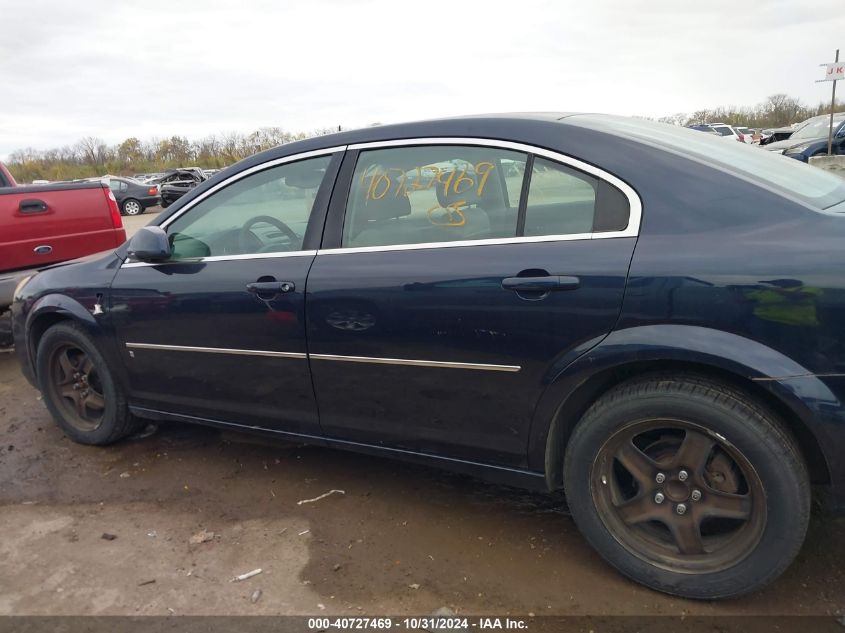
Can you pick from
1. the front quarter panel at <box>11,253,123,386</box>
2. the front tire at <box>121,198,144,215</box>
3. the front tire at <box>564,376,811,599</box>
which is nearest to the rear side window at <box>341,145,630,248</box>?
the front tire at <box>564,376,811,599</box>

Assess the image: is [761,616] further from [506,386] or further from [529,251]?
[529,251]

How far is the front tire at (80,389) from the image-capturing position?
145 inches

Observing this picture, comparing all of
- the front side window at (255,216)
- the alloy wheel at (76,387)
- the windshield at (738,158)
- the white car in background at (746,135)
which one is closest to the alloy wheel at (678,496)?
the windshield at (738,158)

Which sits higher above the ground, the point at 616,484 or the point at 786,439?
the point at 786,439

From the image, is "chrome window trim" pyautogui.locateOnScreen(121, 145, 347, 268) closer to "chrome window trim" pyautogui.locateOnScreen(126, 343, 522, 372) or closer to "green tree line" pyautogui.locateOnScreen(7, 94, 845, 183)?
"chrome window trim" pyautogui.locateOnScreen(126, 343, 522, 372)

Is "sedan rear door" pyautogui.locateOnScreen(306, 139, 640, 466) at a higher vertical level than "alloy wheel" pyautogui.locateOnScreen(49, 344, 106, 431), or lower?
higher

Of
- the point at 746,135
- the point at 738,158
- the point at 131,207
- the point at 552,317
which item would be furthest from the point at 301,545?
the point at 746,135

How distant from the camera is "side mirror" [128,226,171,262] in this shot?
3.20 metres

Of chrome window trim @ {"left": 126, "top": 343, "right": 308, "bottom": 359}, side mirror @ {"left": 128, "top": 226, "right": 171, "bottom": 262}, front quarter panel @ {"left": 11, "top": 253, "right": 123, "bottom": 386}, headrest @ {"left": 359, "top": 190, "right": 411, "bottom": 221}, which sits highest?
headrest @ {"left": 359, "top": 190, "right": 411, "bottom": 221}

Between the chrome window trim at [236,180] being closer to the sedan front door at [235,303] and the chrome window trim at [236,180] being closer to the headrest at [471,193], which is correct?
the sedan front door at [235,303]

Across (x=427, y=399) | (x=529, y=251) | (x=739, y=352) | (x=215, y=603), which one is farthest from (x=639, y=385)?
(x=215, y=603)

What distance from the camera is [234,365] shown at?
3123mm

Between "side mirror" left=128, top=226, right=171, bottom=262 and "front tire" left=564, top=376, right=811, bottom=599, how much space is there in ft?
6.98

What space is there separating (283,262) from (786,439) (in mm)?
2073
